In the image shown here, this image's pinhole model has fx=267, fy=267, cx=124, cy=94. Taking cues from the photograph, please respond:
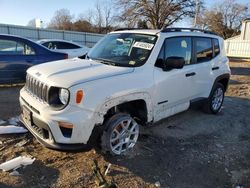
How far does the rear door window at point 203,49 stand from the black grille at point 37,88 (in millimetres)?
3038

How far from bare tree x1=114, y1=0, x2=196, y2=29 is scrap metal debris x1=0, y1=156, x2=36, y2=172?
2853cm

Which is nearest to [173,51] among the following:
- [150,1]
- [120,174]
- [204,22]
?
[120,174]

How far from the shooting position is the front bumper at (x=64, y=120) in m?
3.20

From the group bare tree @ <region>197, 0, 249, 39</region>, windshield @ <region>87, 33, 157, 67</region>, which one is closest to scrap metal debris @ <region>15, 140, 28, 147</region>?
windshield @ <region>87, 33, 157, 67</region>

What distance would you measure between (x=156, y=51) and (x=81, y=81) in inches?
58.4

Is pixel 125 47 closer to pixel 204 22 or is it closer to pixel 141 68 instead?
pixel 141 68

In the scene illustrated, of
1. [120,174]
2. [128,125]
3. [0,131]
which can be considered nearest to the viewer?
[120,174]

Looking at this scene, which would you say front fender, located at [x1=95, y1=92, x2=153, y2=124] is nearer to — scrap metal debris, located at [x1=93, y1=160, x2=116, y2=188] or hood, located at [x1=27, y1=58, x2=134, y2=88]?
hood, located at [x1=27, y1=58, x2=134, y2=88]

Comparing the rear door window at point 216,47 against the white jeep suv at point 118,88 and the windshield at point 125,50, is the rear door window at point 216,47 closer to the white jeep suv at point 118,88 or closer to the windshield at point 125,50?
the white jeep suv at point 118,88

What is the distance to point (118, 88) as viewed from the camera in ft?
11.6

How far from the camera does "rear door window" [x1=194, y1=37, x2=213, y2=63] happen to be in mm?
5215

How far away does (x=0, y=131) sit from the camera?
4543 mm

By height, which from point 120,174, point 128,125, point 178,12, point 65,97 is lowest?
point 120,174

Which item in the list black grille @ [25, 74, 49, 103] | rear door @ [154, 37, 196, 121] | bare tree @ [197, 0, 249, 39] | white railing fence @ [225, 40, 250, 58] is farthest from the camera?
bare tree @ [197, 0, 249, 39]
